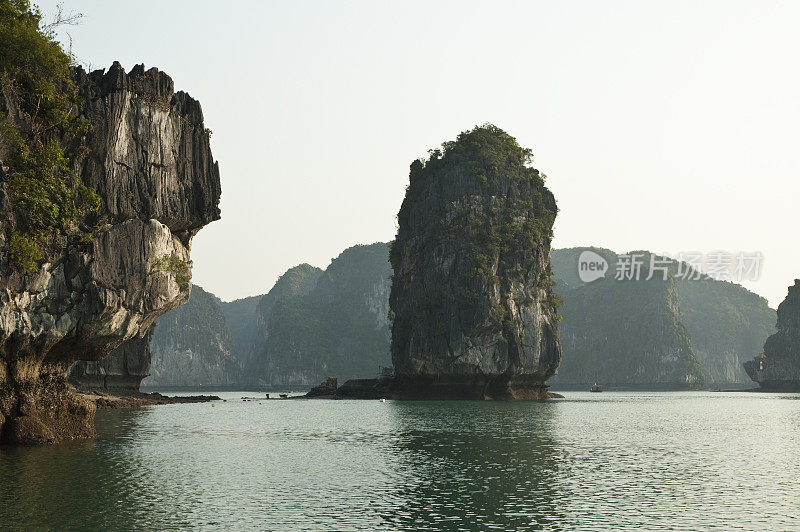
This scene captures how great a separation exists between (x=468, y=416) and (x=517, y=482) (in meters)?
37.4

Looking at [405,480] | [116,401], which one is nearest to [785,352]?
[116,401]

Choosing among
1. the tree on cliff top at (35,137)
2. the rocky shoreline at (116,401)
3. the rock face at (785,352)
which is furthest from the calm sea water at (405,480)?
the rock face at (785,352)

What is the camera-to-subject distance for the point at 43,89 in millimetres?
35438

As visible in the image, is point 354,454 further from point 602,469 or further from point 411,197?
point 411,197

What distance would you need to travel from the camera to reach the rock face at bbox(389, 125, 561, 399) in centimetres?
9994

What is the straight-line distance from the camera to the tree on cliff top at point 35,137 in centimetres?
3341

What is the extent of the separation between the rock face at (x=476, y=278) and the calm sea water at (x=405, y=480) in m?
48.3

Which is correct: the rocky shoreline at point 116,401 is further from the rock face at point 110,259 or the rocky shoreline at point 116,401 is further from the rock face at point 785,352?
the rock face at point 785,352

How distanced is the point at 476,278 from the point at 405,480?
72207mm

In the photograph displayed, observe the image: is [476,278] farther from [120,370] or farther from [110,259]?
[110,259]

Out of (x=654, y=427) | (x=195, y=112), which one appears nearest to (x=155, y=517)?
(x=195, y=112)

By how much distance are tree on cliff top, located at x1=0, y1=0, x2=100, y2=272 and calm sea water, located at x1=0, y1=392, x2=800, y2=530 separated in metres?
9.40

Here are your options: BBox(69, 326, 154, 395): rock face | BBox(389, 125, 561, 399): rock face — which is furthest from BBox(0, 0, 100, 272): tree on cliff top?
BBox(389, 125, 561, 399): rock face

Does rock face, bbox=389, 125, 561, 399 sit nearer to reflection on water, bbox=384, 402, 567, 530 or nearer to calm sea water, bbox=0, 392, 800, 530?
reflection on water, bbox=384, 402, 567, 530
